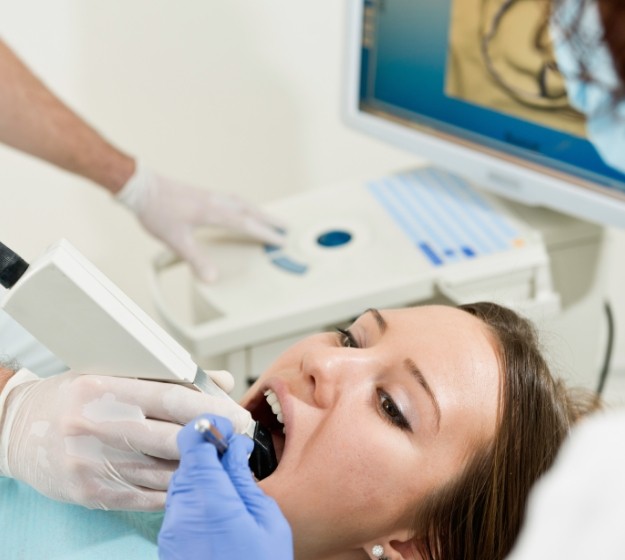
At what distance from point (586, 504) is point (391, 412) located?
58 centimetres

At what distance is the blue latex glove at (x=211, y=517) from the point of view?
0.82 m

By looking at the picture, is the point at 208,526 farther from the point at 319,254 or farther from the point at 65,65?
the point at 65,65

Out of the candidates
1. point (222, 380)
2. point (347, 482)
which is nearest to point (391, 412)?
point (347, 482)

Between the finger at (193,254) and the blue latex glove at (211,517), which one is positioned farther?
the finger at (193,254)

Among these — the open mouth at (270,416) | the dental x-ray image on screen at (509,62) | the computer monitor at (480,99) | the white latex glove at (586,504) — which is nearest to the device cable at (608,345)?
the computer monitor at (480,99)

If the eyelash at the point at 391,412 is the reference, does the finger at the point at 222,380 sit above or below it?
above

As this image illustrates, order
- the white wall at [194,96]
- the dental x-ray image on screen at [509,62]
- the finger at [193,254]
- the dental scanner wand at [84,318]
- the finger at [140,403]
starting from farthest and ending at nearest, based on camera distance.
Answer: the white wall at [194,96], the finger at [193,254], the dental x-ray image on screen at [509,62], the finger at [140,403], the dental scanner wand at [84,318]

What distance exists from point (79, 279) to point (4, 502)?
19.3 inches

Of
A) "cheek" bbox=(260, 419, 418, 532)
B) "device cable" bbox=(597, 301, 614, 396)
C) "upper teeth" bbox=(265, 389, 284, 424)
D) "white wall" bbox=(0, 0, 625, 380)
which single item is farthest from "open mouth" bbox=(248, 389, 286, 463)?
"device cable" bbox=(597, 301, 614, 396)

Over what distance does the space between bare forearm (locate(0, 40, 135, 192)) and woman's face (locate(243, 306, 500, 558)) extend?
2.39 feet

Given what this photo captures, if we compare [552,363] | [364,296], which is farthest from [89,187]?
[552,363]

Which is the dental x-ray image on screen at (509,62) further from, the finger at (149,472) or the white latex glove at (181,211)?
the finger at (149,472)

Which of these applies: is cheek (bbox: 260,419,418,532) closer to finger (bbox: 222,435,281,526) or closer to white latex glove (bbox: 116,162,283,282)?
finger (bbox: 222,435,281,526)

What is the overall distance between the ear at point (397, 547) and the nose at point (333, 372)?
18cm
